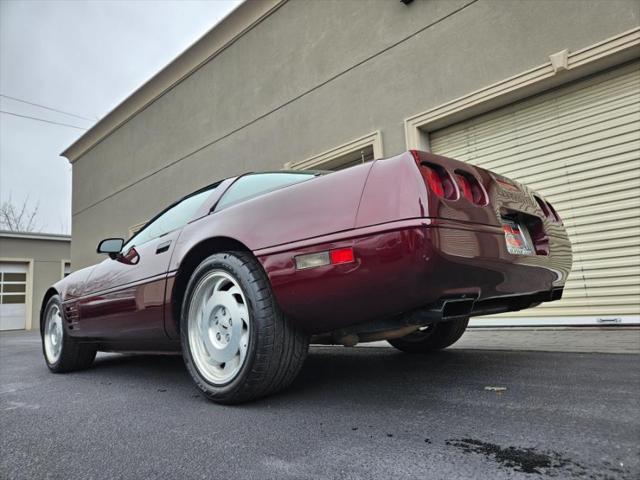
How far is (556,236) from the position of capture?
226 cm

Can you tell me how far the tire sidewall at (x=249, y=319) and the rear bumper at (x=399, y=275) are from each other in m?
0.13

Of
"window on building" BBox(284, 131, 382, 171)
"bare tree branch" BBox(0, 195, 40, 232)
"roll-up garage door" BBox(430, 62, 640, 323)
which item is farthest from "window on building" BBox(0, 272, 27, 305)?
"roll-up garage door" BBox(430, 62, 640, 323)

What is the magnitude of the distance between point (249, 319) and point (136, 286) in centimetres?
114

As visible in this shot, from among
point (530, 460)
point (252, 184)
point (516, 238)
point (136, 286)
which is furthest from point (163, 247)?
point (530, 460)

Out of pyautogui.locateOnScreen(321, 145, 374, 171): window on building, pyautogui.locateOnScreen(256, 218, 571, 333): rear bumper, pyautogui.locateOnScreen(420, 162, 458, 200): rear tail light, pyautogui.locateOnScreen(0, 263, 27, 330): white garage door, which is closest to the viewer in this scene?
pyautogui.locateOnScreen(256, 218, 571, 333): rear bumper

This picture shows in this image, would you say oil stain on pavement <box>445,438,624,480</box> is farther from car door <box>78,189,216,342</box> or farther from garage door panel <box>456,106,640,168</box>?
garage door panel <box>456,106,640,168</box>

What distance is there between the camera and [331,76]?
269 inches

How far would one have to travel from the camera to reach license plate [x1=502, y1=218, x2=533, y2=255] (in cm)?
186

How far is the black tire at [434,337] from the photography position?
2.97m

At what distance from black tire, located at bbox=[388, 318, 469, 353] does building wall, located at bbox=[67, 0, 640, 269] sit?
340cm

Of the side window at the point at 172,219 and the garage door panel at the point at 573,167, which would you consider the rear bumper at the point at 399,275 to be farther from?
the garage door panel at the point at 573,167

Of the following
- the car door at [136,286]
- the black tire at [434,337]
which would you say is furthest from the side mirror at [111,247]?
the black tire at [434,337]

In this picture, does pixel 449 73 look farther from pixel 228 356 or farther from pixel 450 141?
pixel 228 356

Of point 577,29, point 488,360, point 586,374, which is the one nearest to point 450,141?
point 577,29
